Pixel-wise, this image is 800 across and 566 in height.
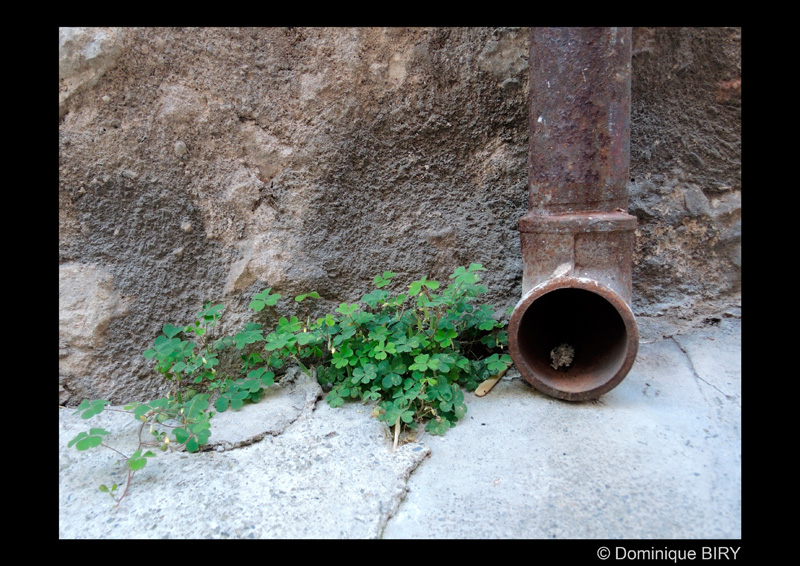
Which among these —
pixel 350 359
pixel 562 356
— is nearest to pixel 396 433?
pixel 350 359

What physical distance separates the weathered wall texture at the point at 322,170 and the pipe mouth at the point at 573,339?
0.76 feet

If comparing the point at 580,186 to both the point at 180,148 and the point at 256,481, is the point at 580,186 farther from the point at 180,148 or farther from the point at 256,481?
the point at 180,148

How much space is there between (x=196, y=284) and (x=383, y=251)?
2.63 ft

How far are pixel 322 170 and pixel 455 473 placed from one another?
1.33 metres

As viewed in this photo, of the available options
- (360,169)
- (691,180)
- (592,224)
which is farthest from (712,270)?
(360,169)

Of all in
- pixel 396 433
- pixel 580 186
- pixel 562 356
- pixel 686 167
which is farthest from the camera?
pixel 686 167

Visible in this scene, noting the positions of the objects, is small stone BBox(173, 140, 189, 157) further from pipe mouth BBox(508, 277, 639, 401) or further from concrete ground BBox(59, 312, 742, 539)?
pipe mouth BBox(508, 277, 639, 401)

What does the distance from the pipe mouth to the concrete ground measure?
0.10 meters

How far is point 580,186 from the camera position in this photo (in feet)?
5.49

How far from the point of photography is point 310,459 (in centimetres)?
146

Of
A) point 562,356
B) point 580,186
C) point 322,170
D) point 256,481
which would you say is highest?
point 322,170

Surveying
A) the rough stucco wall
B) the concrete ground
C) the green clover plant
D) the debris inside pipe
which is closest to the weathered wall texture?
the rough stucco wall

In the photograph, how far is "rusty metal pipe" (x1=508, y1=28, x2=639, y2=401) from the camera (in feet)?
5.36

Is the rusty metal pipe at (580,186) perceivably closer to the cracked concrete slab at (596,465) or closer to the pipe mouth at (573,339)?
the pipe mouth at (573,339)
